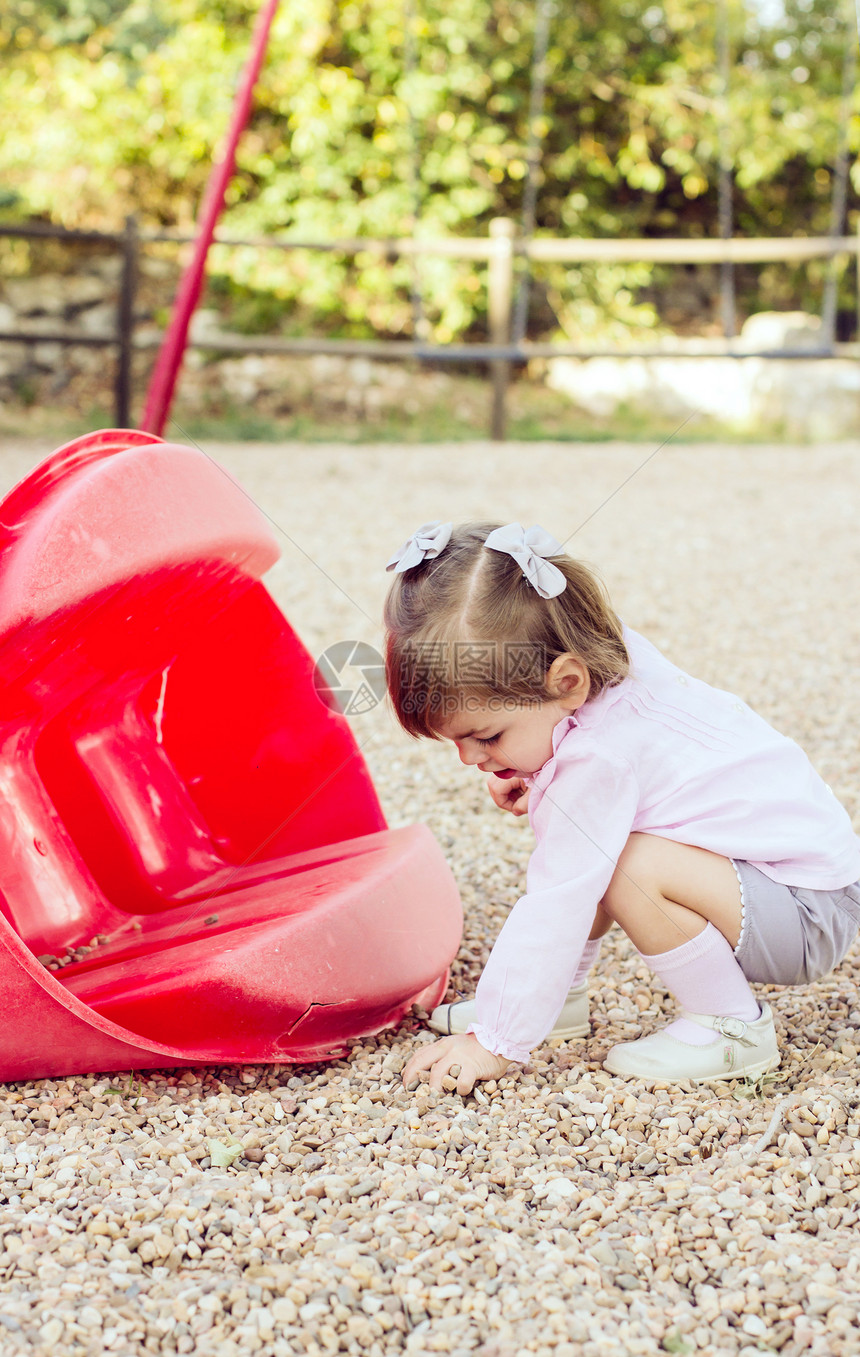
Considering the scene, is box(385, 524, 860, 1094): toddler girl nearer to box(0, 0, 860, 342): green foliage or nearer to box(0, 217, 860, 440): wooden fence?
box(0, 217, 860, 440): wooden fence

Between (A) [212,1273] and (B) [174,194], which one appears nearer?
(A) [212,1273]

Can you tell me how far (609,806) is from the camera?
1.17 m

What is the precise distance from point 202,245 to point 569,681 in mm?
2760

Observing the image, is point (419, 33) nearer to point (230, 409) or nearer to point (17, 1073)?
point (230, 409)

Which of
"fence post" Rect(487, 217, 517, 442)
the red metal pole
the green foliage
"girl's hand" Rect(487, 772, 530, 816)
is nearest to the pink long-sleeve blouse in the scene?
"girl's hand" Rect(487, 772, 530, 816)

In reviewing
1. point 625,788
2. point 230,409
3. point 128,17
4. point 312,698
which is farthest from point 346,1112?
point 128,17

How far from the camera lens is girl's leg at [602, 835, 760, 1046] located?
1184mm

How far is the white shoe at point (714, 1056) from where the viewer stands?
1235 mm

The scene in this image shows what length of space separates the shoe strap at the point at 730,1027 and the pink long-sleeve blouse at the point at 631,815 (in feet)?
0.49

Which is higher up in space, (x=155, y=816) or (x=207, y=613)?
(x=207, y=613)

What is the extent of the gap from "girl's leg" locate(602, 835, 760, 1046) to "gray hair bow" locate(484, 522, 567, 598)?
0.84 feet

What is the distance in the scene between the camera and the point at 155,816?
1.64 m

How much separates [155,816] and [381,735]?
30.3 inches

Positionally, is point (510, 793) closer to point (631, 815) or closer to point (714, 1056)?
point (631, 815)
